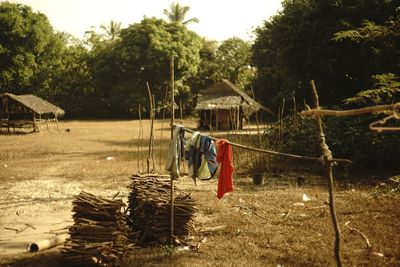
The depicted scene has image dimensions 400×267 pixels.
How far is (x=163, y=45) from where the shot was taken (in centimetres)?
3925

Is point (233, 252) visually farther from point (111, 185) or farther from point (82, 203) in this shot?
point (111, 185)

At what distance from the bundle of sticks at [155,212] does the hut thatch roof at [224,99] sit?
2145 cm

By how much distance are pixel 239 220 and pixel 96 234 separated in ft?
9.69

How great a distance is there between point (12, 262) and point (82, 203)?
4.36 ft

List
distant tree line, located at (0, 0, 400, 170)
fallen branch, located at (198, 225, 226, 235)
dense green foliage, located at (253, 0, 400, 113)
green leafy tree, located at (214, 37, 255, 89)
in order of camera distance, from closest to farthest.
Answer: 1. fallen branch, located at (198, 225, 226, 235)
2. distant tree line, located at (0, 0, 400, 170)
3. dense green foliage, located at (253, 0, 400, 113)
4. green leafy tree, located at (214, 37, 255, 89)

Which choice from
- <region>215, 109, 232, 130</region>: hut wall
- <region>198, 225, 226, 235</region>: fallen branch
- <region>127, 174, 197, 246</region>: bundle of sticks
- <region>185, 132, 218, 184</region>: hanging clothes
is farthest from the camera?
<region>215, 109, 232, 130</region>: hut wall

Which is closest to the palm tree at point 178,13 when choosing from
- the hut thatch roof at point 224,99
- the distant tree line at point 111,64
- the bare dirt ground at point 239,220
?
the distant tree line at point 111,64

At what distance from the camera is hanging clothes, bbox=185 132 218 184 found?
212 inches

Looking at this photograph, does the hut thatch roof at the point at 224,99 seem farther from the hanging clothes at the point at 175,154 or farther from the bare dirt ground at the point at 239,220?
the hanging clothes at the point at 175,154

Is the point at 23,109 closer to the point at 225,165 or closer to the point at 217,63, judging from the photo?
the point at 217,63

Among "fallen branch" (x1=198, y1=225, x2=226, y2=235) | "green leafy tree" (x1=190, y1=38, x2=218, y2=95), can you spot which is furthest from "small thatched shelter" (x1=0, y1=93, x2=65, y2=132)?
"fallen branch" (x1=198, y1=225, x2=226, y2=235)

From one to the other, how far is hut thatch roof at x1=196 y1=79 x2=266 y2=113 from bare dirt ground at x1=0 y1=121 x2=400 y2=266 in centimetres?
1552

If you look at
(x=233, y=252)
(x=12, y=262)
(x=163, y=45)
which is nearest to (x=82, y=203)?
(x=12, y=262)

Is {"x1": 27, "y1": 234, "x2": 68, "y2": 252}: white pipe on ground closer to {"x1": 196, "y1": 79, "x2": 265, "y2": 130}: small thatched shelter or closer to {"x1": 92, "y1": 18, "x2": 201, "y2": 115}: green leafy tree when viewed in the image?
{"x1": 196, "y1": 79, "x2": 265, "y2": 130}: small thatched shelter
